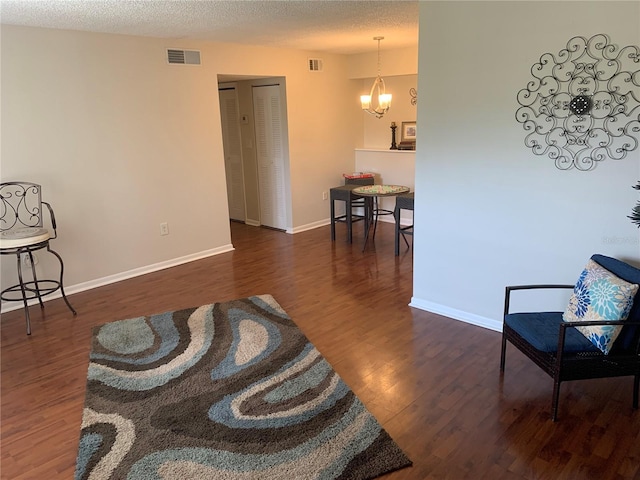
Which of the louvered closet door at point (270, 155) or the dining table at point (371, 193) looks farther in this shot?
the louvered closet door at point (270, 155)

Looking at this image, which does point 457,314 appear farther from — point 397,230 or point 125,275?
point 125,275

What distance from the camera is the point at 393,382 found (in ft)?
9.51

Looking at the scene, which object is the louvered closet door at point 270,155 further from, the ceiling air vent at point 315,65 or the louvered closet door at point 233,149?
the ceiling air vent at point 315,65

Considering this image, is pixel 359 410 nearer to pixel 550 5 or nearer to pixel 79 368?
pixel 79 368

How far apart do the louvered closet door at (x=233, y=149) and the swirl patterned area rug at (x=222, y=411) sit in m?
3.83

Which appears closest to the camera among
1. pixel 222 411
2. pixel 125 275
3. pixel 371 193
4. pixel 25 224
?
pixel 222 411

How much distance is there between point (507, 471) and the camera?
2.16 m

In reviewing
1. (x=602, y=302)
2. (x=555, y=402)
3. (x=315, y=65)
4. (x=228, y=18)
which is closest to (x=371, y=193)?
(x=315, y=65)

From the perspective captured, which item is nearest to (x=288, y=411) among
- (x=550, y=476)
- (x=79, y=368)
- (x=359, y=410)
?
(x=359, y=410)

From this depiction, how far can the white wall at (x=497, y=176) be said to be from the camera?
2.85 meters

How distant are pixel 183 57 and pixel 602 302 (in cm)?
446

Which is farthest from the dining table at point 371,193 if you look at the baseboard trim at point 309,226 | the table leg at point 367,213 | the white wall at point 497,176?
the white wall at point 497,176

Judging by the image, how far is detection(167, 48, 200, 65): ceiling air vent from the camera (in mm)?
4895

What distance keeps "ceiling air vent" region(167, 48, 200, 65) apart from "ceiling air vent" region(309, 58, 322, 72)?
173cm
